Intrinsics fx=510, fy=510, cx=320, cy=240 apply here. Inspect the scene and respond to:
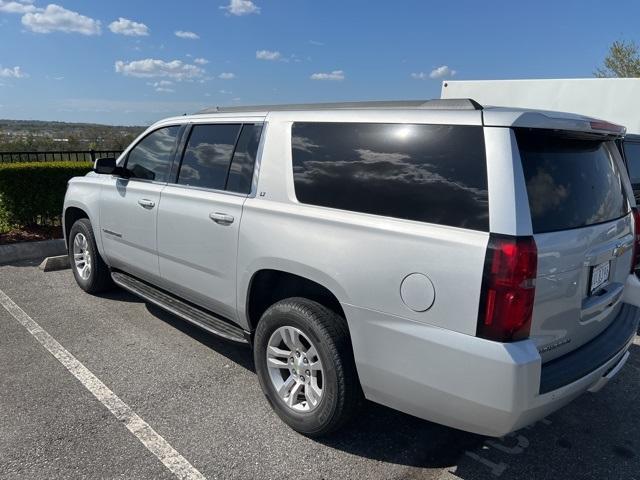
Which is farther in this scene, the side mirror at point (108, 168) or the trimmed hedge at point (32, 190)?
the trimmed hedge at point (32, 190)

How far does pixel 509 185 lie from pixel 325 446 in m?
1.82

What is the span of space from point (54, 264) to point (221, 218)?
409 cm

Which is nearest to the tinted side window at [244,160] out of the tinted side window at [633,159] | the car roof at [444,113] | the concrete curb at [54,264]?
the car roof at [444,113]

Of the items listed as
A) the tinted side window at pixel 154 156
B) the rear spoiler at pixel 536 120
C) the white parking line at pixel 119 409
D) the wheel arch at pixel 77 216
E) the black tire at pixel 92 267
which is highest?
the rear spoiler at pixel 536 120

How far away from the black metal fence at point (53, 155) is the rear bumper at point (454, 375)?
8.94 metres

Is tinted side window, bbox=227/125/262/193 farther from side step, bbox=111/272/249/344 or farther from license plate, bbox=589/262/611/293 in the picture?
license plate, bbox=589/262/611/293

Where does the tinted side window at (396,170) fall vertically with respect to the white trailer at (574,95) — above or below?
below

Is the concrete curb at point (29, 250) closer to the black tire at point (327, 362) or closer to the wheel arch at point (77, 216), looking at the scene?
the wheel arch at point (77, 216)

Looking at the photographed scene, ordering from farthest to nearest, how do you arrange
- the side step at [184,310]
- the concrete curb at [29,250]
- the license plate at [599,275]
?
the concrete curb at [29,250] < the side step at [184,310] < the license plate at [599,275]

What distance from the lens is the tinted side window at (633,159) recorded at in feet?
20.2

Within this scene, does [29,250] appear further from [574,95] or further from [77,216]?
[574,95]

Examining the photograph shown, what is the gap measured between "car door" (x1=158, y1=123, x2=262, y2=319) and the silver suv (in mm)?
16

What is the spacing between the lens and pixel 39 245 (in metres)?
7.03

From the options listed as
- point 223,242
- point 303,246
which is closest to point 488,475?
point 303,246
